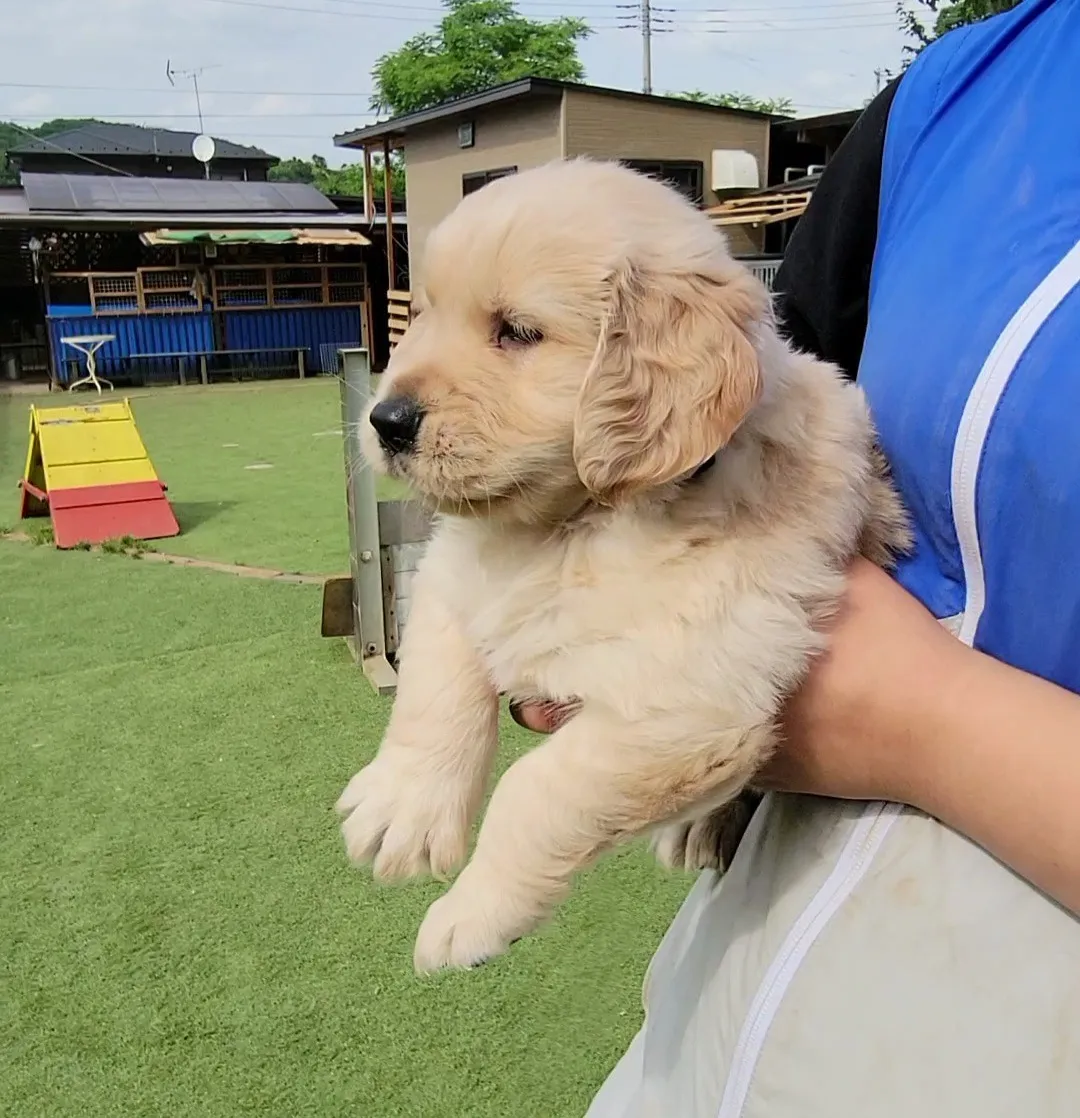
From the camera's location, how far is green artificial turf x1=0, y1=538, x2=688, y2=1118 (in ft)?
10.6

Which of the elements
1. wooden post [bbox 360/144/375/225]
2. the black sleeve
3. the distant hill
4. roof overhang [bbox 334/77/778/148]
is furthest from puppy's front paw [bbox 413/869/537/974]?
the distant hill

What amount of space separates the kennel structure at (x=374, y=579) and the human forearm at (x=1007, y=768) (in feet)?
14.2

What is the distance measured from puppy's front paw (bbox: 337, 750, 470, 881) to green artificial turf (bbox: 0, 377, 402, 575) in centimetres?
357

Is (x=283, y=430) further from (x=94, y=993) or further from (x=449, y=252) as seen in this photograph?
(x=449, y=252)

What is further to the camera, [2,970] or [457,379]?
[2,970]

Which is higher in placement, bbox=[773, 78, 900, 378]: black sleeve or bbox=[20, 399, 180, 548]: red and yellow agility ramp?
bbox=[773, 78, 900, 378]: black sleeve

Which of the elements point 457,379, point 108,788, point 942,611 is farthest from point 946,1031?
point 108,788

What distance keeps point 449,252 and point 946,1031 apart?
115cm

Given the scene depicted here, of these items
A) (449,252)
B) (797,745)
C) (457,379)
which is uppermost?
(449,252)

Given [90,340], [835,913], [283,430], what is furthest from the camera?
[90,340]

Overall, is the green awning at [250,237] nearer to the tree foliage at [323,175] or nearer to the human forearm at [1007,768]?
the human forearm at [1007,768]

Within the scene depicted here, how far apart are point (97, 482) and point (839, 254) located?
8291 millimetres

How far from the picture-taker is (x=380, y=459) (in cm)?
161

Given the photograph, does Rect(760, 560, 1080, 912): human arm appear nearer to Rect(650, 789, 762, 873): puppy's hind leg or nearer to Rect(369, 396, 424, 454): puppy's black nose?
Rect(650, 789, 762, 873): puppy's hind leg
